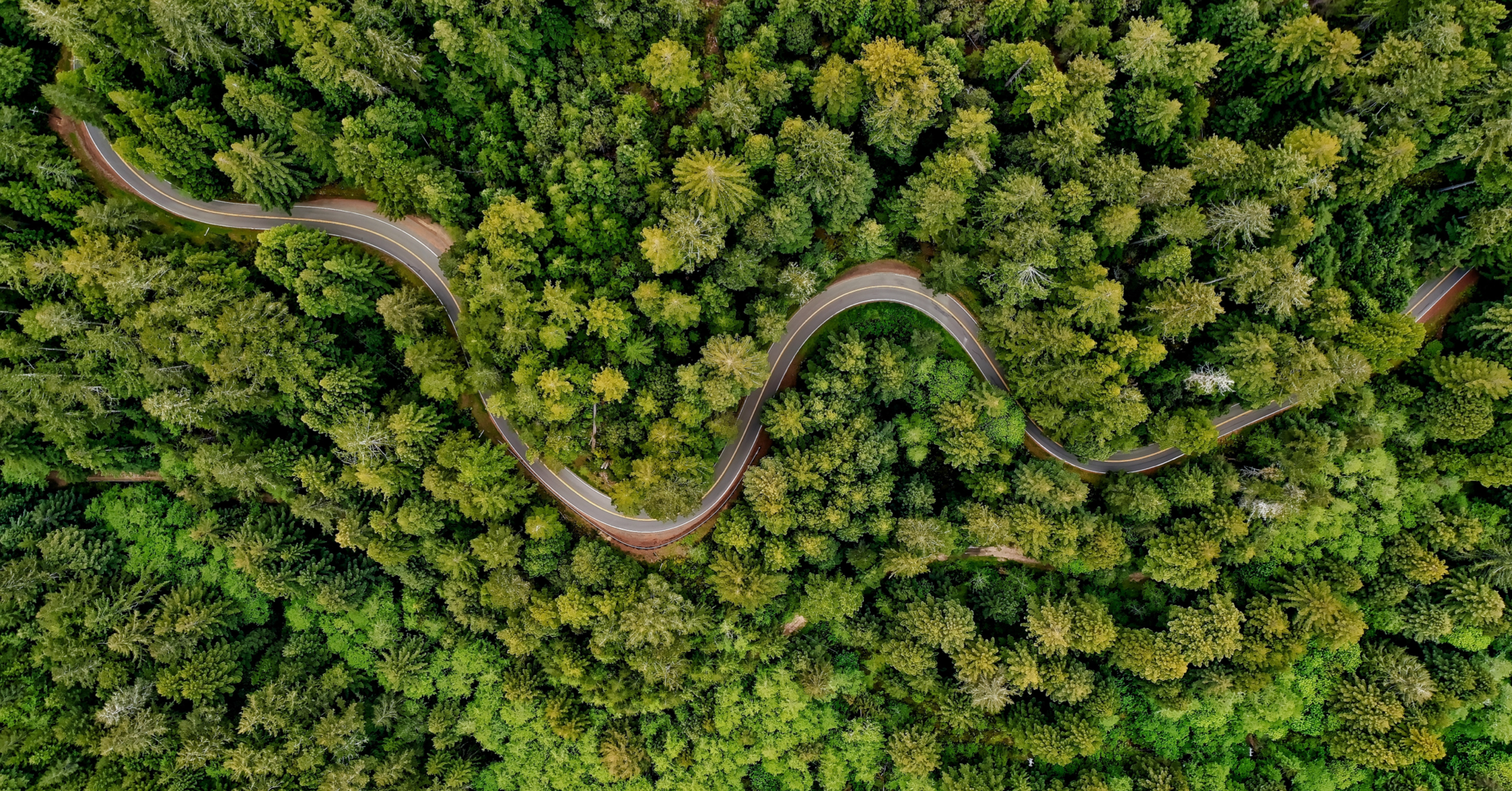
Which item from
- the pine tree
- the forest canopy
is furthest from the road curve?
the pine tree

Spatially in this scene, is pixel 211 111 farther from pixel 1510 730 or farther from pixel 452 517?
pixel 1510 730

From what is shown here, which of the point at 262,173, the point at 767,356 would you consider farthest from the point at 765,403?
the point at 262,173

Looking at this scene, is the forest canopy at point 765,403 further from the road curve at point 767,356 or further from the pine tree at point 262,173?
the road curve at point 767,356

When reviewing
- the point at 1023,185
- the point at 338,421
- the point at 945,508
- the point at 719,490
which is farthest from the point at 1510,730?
the point at 338,421

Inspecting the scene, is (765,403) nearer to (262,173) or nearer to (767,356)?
(767,356)

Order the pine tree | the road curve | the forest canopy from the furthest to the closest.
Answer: the road curve
the forest canopy
the pine tree

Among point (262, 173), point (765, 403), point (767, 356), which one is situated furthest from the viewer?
point (765, 403)

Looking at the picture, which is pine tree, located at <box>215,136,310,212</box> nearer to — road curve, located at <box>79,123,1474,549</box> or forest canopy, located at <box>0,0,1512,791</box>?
forest canopy, located at <box>0,0,1512,791</box>
